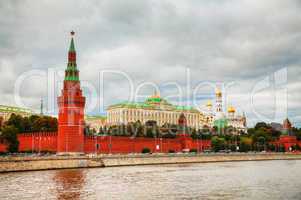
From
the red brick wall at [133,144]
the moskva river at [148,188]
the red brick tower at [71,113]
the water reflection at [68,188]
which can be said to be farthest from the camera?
the red brick wall at [133,144]

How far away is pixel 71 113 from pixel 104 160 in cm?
1054

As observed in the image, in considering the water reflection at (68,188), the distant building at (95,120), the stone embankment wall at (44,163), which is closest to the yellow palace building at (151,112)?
the distant building at (95,120)

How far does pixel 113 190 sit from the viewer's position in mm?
25453

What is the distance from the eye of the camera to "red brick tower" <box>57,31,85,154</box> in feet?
182

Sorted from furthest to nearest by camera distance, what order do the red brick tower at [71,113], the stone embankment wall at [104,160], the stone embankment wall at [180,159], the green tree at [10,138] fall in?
the red brick tower at [71,113], the green tree at [10,138], the stone embankment wall at [180,159], the stone embankment wall at [104,160]

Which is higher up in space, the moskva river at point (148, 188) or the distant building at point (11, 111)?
the distant building at point (11, 111)

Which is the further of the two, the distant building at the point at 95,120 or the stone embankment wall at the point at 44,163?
the distant building at the point at 95,120

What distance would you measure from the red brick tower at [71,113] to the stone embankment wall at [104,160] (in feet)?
27.0

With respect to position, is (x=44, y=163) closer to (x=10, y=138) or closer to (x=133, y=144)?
(x=10, y=138)

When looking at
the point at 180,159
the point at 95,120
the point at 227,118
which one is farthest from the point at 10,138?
the point at 227,118

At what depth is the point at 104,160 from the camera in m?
47.9


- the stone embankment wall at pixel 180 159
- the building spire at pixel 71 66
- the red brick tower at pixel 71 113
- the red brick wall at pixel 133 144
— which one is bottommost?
the stone embankment wall at pixel 180 159

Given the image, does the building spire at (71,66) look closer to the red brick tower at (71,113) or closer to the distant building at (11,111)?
the red brick tower at (71,113)

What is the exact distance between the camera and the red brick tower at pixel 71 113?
2181 inches
